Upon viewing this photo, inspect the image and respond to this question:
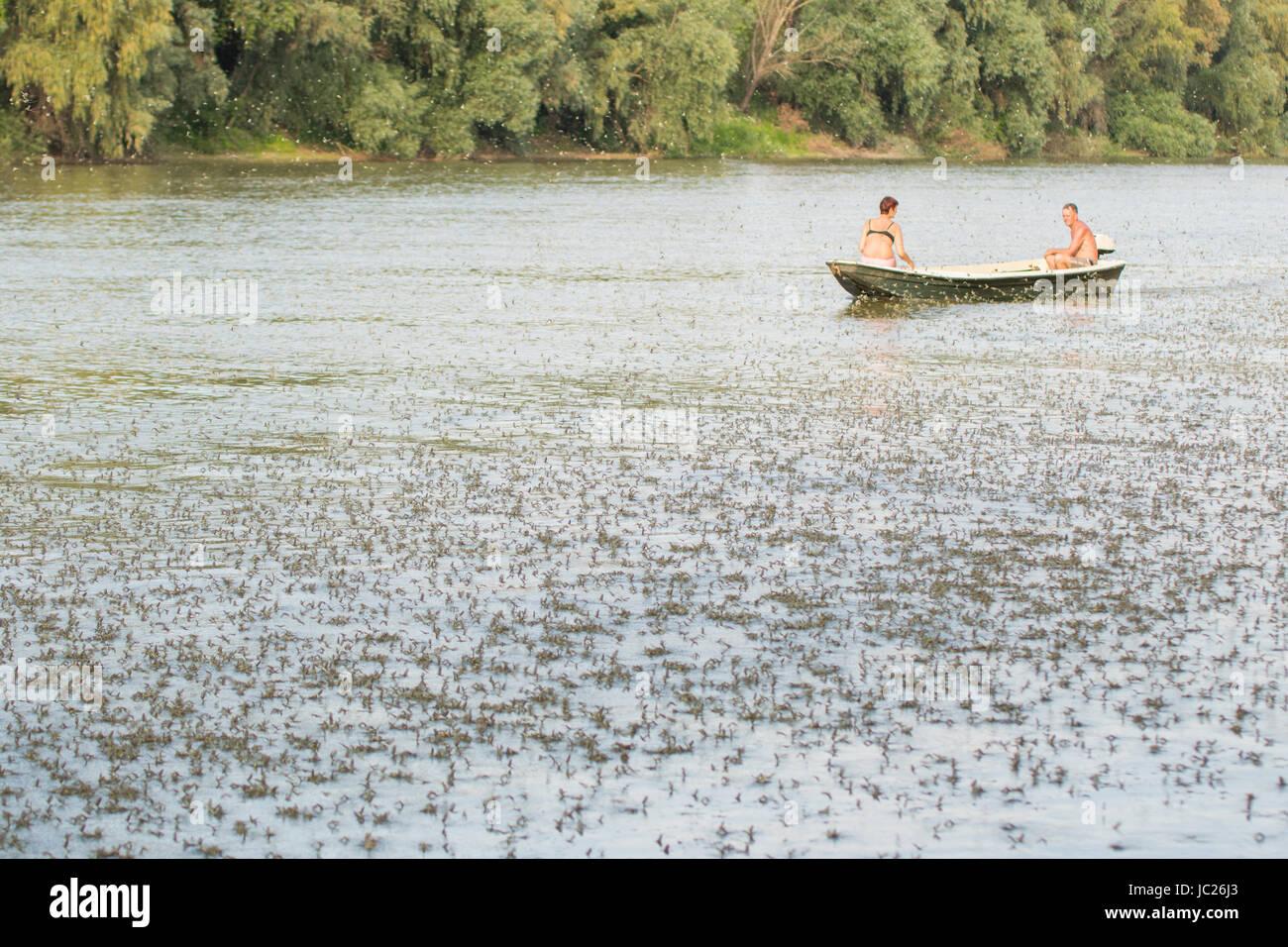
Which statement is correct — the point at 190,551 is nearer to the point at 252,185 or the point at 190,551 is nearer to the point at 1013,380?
the point at 1013,380

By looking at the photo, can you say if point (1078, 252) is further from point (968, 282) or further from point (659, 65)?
point (659, 65)

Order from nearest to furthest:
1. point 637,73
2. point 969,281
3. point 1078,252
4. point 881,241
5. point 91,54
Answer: point 969,281 < point 881,241 < point 1078,252 < point 91,54 < point 637,73

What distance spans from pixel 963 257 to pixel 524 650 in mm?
29470

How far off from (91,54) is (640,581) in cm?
5058

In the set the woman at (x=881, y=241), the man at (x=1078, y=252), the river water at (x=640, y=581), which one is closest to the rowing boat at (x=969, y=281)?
the man at (x=1078, y=252)

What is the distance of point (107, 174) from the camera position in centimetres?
5816

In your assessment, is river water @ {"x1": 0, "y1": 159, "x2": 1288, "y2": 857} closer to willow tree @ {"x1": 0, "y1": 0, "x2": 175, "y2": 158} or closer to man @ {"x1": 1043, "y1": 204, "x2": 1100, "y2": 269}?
man @ {"x1": 1043, "y1": 204, "x2": 1100, "y2": 269}

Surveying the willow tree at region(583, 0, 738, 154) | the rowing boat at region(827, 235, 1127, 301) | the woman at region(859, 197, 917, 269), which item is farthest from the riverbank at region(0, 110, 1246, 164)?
the rowing boat at region(827, 235, 1127, 301)

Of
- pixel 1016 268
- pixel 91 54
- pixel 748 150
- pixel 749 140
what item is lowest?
pixel 1016 268

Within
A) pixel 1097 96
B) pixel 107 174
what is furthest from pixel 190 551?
pixel 1097 96

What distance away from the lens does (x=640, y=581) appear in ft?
37.8

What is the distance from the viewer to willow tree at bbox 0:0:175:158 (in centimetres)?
5572

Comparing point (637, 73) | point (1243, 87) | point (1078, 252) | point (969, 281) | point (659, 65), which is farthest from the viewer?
point (1243, 87)

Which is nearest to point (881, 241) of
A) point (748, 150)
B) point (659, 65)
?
point (659, 65)
